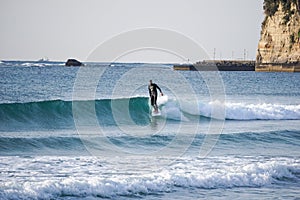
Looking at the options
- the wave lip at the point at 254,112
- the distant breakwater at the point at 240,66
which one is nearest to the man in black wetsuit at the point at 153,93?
the wave lip at the point at 254,112

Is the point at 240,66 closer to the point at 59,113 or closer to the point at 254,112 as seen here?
the point at 254,112

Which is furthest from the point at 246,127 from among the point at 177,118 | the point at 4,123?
the point at 4,123

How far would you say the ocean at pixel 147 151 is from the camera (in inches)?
481

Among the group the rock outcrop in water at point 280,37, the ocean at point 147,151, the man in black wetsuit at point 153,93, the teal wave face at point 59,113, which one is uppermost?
the rock outcrop in water at point 280,37

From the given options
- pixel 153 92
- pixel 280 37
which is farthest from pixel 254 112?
pixel 280 37

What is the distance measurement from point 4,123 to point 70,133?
322 cm

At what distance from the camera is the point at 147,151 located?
1742 cm

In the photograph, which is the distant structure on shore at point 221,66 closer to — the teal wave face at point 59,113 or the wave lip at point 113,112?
the wave lip at point 113,112

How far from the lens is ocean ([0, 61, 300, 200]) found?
1223 cm

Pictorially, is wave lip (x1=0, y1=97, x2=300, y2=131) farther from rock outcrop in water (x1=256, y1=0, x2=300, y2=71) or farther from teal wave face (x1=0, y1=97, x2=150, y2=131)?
rock outcrop in water (x1=256, y1=0, x2=300, y2=71)

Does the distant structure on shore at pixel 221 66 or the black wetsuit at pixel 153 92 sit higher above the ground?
the distant structure on shore at pixel 221 66

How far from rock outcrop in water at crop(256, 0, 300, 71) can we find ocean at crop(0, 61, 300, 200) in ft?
240

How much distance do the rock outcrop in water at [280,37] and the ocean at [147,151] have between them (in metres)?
73.1

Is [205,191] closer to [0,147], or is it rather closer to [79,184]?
[79,184]
